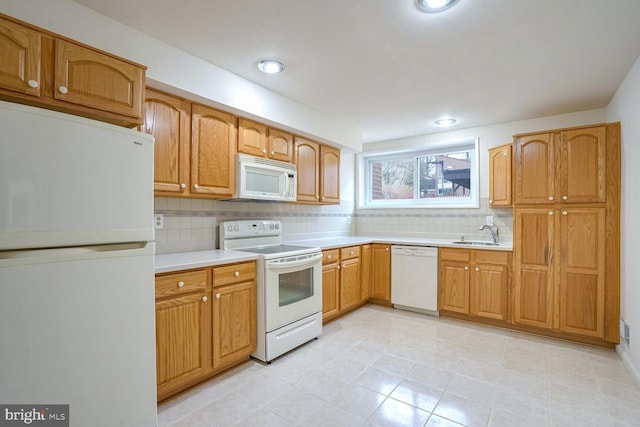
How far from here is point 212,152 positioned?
8.16 feet

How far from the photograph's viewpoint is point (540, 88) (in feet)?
8.71

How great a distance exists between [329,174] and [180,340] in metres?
2.41

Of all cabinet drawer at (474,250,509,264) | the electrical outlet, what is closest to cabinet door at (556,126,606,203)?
cabinet drawer at (474,250,509,264)

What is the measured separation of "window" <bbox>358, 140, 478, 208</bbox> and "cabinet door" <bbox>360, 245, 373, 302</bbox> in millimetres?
962

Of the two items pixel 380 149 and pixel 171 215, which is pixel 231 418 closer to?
pixel 171 215

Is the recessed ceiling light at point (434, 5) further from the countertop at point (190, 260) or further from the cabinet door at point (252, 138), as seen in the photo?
the countertop at point (190, 260)

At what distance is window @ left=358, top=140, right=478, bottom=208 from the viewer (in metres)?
4.02

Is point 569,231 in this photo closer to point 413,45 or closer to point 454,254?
point 454,254

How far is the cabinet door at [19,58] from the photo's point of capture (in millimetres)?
1318

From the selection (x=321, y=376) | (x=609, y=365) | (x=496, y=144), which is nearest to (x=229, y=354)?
(x=321, y=376)

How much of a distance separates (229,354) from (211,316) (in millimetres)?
343

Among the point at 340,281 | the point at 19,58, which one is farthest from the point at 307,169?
the point at 19,58

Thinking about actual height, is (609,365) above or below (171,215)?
below

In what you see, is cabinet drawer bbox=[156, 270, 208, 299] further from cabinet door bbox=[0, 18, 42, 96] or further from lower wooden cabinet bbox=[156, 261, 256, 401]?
cabinet door bbox=[0, 18, 42, 96]
